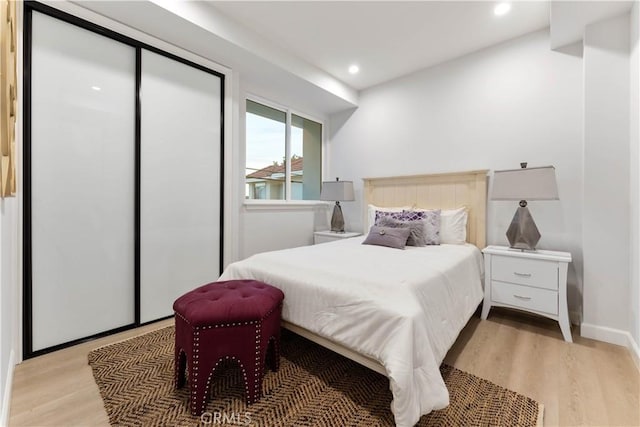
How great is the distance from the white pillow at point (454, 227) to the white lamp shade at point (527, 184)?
453 mm

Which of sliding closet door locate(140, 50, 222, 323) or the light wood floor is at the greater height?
sliding closet door locate(140, 50, 222, 323)

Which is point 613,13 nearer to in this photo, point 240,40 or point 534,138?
point 534,138

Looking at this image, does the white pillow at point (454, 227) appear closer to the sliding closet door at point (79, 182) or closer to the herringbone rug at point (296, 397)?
the herringbone rug at point (296, 397)

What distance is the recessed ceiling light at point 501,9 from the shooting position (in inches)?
90.2

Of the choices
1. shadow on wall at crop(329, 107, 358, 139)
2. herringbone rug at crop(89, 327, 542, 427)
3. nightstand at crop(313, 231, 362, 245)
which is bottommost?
herringbone rug at crop(89, 327, 542, 427)

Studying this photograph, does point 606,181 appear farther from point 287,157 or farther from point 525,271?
point 287,157

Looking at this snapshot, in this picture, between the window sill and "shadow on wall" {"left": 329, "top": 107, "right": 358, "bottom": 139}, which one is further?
"shadow on wall" {"left": 329, "top": 107, "right": 358, "bottom": 139}

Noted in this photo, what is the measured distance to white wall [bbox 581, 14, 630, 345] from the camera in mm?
2061

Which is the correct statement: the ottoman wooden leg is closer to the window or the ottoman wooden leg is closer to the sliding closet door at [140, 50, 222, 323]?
the sliding closet door at [140, 50, 222, 323]

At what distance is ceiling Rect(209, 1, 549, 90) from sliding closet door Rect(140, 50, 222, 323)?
75cm

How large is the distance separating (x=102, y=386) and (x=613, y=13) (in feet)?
13.7

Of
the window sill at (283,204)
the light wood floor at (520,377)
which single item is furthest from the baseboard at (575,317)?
the window sill at (283,204)

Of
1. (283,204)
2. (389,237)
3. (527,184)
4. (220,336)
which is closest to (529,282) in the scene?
(527,184)

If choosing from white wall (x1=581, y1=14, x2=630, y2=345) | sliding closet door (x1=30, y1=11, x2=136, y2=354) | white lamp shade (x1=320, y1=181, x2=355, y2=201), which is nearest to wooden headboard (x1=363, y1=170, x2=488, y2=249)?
white lamp shade (x1=320, y1=181, x2=355, y2=201)
